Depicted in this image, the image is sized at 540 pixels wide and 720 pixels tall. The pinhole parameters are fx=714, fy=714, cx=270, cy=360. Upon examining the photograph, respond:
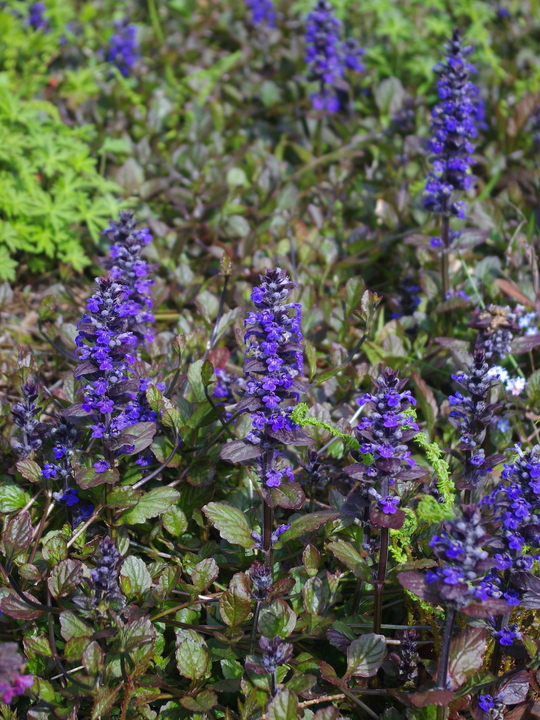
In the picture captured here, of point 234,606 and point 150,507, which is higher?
point 150,507

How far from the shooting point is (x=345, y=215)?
18.1 ft

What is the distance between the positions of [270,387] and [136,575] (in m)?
1.00

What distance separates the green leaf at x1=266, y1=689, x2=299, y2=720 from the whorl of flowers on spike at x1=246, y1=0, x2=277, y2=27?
21.7 ft

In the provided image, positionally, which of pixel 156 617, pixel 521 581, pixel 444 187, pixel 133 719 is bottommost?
pixel 133 719

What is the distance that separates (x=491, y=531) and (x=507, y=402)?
111 centimetres

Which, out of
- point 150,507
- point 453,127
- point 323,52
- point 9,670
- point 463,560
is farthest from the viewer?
point 323,52

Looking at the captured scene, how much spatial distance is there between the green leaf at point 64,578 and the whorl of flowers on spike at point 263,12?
20.3ft

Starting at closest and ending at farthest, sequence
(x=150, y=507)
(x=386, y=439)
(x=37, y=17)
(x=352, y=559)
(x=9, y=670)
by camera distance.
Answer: (x=9, y=670), (x=386, y=439), (x=352, y=559), (x=150, y=507), (x=37, y=17)

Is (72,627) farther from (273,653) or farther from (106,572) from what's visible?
(273,653)

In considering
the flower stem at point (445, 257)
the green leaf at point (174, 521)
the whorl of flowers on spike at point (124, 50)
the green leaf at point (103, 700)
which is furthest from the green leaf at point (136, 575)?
the whorl of flowers on spike at point (124, 50)

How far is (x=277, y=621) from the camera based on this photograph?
9.04 ft

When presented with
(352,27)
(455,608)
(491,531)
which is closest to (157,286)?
(491,531)

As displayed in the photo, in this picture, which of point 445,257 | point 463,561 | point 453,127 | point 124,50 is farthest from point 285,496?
point 124,50

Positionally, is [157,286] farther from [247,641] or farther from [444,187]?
[247,641]
